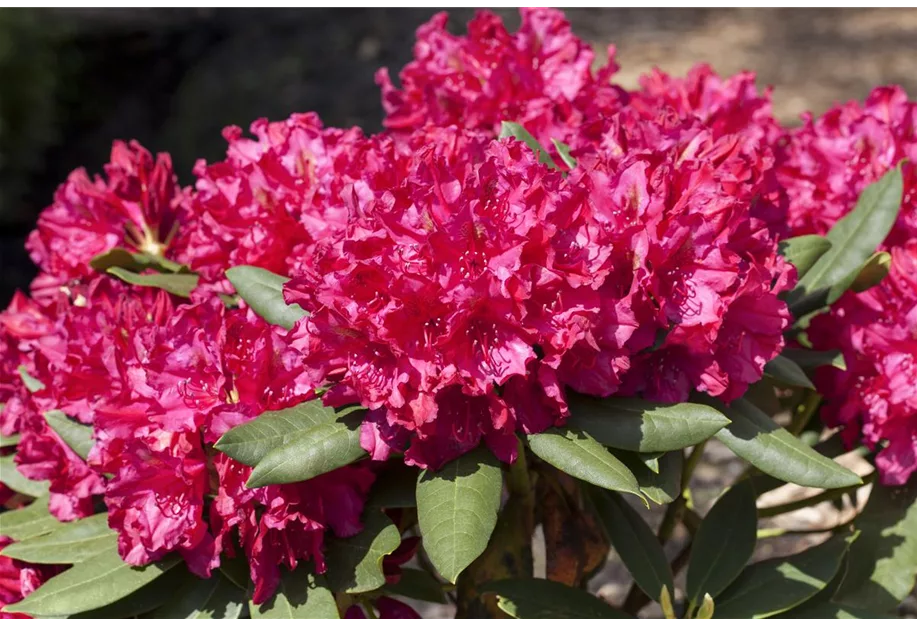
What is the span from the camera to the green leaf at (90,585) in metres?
1.11

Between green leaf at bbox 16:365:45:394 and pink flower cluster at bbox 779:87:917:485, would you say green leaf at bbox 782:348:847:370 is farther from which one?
green leaf at bbox 16:365:45:394

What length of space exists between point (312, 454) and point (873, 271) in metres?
0.72

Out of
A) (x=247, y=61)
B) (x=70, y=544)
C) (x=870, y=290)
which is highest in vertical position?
(x=247, y=61)

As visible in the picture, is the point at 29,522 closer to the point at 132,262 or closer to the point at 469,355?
the point at 132,262

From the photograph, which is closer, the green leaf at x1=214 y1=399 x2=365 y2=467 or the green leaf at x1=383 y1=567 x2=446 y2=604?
the green leaf at x1=214 y1=399 x2=365 y2=467

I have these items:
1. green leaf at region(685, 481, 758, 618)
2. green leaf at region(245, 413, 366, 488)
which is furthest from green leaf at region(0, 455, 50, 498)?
green leaf at region(685, 481, 758, 618)

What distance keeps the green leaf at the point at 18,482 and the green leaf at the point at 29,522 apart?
1cm

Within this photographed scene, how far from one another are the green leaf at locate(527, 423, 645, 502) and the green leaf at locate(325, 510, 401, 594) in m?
0.21

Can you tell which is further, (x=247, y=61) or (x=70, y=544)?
(x=247, y=61)

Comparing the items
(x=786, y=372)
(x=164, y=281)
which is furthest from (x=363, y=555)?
(x=786, y=372)

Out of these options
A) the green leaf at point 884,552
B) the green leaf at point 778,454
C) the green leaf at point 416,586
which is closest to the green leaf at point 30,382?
the green leaf at point 416,586

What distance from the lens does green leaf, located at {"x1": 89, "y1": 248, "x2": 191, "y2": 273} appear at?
4.27 feet

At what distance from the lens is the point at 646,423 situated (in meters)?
1.01

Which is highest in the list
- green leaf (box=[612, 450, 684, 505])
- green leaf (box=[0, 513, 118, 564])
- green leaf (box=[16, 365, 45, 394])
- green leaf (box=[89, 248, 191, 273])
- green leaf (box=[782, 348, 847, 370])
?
green leaf (box=[89, 248, 191, 273])
